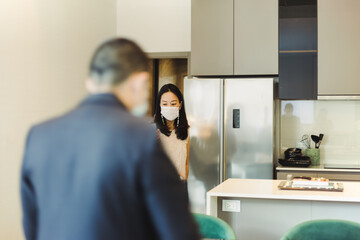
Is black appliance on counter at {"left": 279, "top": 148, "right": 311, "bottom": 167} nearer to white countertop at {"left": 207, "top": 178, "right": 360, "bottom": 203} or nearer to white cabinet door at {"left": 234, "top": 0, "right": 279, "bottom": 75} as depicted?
white cabinet door at {"left": 234, "top": 0, "right": 279, "bottom": 75}

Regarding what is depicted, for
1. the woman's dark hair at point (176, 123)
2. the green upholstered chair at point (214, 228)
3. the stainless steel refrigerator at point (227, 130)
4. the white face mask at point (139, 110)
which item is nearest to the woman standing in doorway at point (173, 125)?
the woman's dark hair at point (176, 123)

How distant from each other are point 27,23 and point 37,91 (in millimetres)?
576

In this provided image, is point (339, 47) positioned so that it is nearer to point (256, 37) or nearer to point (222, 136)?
point (256, 37)

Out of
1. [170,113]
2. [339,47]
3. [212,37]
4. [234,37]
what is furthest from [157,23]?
[170,113]

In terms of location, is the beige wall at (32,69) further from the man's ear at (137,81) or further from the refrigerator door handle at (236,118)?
the man's ear at (137,81)

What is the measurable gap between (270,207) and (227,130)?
5.12ft

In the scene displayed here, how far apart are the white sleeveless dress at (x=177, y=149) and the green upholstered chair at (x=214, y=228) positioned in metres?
1.02

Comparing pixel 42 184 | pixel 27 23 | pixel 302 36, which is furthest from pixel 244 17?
pixel 42 184

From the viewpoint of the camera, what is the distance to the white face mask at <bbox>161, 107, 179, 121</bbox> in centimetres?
320

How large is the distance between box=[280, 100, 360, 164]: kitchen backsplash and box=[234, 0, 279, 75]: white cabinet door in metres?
0.64

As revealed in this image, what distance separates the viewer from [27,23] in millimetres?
3781

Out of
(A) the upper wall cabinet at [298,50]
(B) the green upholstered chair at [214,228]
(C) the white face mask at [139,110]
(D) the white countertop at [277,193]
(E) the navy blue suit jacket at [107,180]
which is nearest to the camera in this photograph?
(E) the navy blue suit jacket at [107,180]

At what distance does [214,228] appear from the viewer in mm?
2051

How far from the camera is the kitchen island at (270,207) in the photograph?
9.20ft
